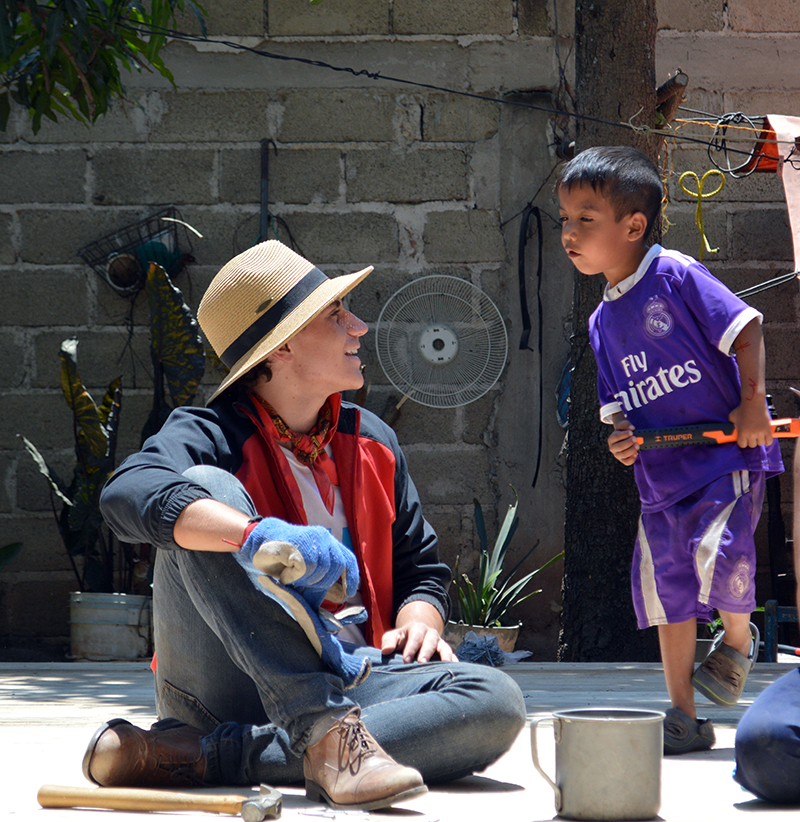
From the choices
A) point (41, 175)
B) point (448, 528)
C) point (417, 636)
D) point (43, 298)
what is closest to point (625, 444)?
point (417, 636)

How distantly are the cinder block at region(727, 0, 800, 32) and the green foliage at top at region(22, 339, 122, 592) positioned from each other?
3.28 metres

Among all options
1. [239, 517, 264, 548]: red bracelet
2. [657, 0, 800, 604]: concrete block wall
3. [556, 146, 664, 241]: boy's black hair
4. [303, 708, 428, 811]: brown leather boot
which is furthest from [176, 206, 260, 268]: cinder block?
[303, 708, 428, 811]: brown leather boot

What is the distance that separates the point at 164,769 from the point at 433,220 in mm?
3514

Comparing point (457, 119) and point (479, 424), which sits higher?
point (457, 119)

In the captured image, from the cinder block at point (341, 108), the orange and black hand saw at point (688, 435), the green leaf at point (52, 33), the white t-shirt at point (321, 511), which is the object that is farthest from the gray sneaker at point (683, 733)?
the cinder block at point (341, 108)

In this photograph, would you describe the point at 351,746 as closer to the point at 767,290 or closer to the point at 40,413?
the point at 40,413

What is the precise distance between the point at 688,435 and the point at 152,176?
3403mm

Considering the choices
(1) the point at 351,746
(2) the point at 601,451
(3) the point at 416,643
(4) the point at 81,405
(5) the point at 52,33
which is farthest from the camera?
(4) the point at 81,405

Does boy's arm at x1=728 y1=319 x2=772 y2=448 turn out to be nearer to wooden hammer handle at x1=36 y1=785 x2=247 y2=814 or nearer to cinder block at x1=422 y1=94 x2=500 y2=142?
wooden hammer handle at x1=36 y1=785 x2=247 y2=814

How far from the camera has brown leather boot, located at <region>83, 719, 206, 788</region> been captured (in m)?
1.65

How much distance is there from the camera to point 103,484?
14.0 feet

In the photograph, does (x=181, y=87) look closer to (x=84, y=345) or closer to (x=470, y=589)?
(x=84, y=345)

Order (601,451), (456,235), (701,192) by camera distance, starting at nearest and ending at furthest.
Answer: (601,451), (701,192), (456,235)

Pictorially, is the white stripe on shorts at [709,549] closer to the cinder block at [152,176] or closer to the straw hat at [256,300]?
the straw hat at [256,300]
